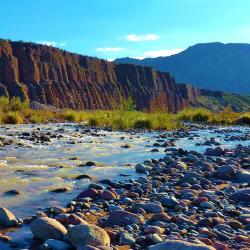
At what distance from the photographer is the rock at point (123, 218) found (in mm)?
4770

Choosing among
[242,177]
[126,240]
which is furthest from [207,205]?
[242,177]

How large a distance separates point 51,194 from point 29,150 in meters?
5.73

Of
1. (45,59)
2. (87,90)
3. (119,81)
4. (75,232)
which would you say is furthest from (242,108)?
(75,232)

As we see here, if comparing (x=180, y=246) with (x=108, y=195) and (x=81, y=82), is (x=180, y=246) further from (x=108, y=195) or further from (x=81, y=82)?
(x=81, y=82)

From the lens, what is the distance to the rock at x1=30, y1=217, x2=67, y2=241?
13.8 feet

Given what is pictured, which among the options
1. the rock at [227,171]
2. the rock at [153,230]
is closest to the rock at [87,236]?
the rock at [153,230]

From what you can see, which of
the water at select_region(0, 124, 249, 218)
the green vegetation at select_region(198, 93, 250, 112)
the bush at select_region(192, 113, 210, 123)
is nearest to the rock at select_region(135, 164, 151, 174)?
the water at select_region(0, 124, 249, 218)

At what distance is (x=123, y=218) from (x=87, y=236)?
0.86m

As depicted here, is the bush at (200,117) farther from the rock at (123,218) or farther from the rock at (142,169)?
the rock at (123,218)

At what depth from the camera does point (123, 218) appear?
4.80 metres

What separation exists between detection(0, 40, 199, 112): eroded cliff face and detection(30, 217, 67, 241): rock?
2058 inches

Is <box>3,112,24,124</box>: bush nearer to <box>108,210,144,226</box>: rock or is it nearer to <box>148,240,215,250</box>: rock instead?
<box>108,210,144,226</box>: rock

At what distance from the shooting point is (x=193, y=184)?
7.25 metres

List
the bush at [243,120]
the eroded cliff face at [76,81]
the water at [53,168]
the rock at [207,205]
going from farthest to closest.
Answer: the eroded cliff face at [76,81] → the bush at [243,120] → the water at [53,168] → the rock at [207,205]
